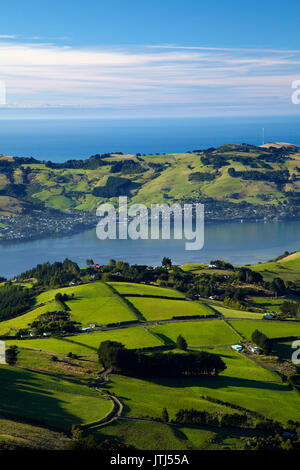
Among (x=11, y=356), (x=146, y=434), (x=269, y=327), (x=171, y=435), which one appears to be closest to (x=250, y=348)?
(x=269, y=327)

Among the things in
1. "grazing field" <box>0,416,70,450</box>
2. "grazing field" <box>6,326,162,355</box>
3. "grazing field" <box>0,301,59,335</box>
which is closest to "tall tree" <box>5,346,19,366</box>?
"grazing field" <box>6,326,162,355</box>

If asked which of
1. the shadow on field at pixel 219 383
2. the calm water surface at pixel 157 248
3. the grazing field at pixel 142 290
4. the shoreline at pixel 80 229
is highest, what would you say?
the shoreline at pixel 80 229

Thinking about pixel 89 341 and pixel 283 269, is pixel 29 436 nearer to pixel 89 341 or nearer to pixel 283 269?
pixel 89 341

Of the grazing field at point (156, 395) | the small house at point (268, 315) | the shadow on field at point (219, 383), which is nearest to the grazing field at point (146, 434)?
the grazing field at point (156, 395)

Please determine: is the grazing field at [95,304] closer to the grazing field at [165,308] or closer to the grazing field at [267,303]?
Result: the grazing field at [165,308]

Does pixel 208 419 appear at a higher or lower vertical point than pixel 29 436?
lower

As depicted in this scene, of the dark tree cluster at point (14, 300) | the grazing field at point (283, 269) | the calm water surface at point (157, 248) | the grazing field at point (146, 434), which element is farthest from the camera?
the calm water surface at point (157, 248)
